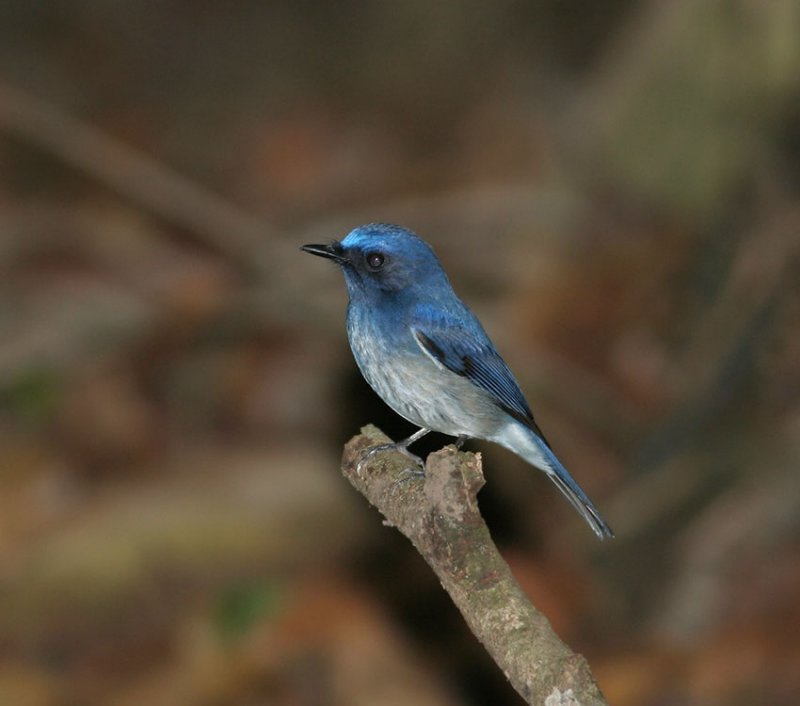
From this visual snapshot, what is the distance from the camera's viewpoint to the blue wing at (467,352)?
6.05 m

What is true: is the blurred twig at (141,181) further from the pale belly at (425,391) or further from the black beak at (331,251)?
the pale belly at (425,391)

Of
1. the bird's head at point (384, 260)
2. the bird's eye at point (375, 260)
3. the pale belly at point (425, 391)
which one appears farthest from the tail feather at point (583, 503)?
the bird's eye at point (375, 260)

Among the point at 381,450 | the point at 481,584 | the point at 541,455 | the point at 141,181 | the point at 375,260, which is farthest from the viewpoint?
the point at 141,181

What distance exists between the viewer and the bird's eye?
240 inches

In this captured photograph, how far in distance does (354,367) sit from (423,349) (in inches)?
140

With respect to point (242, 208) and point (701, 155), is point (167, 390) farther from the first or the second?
point (701, 155)

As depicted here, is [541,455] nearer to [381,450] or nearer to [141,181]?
[381,450]

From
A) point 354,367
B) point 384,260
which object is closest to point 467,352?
point 384,260

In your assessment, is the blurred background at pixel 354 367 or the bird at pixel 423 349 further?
the blurred background at pixel 354 367

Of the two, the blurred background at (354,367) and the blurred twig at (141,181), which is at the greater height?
the blurred twig at (141,181)

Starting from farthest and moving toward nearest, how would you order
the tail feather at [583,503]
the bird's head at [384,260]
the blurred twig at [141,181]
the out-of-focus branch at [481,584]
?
the blurred twig at [141,181]
the bird's head at [384,260]
the tail feather at [583,503]
the out-of-focus branch at [481,584]

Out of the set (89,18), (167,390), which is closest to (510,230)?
(167,390)

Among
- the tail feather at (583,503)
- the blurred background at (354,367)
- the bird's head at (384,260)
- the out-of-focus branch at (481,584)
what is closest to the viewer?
the out-of-focus branch at (481,584)

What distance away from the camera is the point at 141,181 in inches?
408
